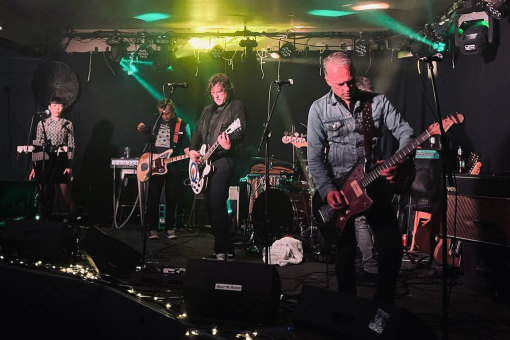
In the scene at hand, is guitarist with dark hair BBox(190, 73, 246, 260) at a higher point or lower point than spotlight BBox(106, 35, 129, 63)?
lower

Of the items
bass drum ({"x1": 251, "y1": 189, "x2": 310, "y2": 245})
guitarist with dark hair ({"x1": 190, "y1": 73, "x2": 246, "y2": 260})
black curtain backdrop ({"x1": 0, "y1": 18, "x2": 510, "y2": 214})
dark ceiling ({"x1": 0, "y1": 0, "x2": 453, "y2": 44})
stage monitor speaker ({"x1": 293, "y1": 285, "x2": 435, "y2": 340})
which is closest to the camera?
stage monitor speaker ({"x1": 293, "y1": 285, "x2": 435, "y2": 340})

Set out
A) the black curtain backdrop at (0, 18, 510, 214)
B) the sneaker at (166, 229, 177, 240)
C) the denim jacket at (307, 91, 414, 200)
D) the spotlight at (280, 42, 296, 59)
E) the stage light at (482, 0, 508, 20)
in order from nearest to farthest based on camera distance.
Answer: the denim jacket at (307, 91, 414, 200), the stage light at (482, 0, 508, 20), the sneaker at (166, 229, 177, 240), the spotlight at (280, 42, 296, 59), the black curtain backdrop at (0, 18, 510, 214)

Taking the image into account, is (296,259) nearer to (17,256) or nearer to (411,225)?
(411,225)

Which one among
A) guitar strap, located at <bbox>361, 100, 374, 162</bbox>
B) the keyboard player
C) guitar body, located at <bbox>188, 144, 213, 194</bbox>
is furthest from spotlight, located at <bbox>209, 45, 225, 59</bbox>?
guitar strap, located at <bbox>361, 100, 374, 162</bbox>

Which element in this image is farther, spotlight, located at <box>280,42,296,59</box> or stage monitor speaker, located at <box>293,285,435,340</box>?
spotlight, located at <box>280,42,296,59</box>

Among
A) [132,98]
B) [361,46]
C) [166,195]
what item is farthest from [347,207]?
[132,98]

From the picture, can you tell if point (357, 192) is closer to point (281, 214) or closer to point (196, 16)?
point (281, 214)

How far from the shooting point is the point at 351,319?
2.75 meters

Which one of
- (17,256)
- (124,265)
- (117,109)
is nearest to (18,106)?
(117,109)

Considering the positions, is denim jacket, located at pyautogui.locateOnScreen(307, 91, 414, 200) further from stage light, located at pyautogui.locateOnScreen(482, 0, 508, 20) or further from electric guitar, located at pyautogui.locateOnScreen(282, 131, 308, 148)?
electric guitar, located at pyautogui.locateOnScreen(282, 131, 308, 148)

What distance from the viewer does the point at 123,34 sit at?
10.0 meters

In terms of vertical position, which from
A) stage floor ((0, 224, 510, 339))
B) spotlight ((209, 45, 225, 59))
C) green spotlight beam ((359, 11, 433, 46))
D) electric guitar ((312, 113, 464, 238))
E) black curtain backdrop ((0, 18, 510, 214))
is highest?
green spotlight beam ((359, 11, 433, 46))

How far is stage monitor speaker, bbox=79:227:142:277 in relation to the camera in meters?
4.47

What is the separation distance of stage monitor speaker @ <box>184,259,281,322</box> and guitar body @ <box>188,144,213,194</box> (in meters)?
Answer: 2.19
